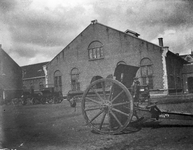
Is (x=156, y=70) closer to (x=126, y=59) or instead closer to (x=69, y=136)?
(x=126, y=59)

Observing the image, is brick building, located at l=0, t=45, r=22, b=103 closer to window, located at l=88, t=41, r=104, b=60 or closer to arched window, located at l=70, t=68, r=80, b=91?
arched window, located at l=70, t=68, r=80, b=91

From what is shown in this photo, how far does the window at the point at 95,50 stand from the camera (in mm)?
24739

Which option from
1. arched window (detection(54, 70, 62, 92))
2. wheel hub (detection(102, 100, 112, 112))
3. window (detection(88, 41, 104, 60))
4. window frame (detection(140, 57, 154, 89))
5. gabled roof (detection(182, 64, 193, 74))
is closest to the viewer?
wheel hub (detection(102, 100, 112, 112))

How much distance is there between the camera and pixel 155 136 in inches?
157

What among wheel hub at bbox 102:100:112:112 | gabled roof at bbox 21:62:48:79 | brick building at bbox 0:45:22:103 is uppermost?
gabled roof at bbox 21:62:48:79

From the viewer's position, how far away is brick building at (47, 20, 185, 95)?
70.8ft

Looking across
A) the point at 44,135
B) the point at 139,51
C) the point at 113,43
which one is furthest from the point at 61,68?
the point at 44,135

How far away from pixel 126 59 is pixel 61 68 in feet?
31.0

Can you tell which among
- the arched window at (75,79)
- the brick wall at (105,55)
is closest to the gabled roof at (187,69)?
the brick wall at (105,55)

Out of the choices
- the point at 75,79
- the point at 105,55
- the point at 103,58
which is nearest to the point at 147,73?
the point at 105,55

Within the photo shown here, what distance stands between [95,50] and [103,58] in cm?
171

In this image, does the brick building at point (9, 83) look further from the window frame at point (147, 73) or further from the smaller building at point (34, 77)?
the window frame at point (147, 73)

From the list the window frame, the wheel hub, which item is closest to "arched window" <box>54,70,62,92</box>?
the window frame

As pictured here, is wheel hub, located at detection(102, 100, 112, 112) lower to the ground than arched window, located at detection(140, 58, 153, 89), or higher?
lower
